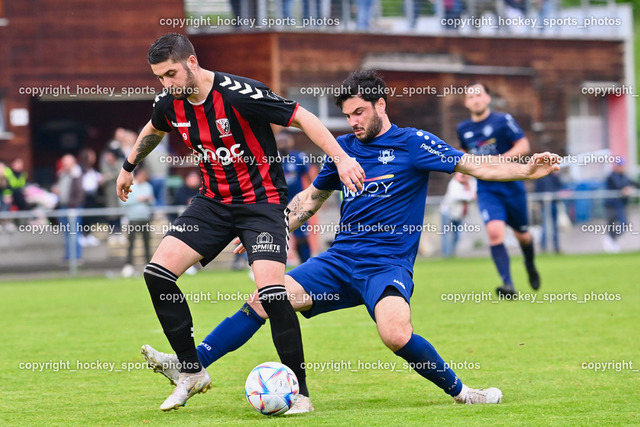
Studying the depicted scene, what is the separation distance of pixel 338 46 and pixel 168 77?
62.3ft

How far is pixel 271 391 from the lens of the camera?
5.54 m

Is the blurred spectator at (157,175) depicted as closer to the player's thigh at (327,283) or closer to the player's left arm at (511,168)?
the player's thigh at (327,283)

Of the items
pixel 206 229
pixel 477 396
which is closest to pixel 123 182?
pixel 206 229

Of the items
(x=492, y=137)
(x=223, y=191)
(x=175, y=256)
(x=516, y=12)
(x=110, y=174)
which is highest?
(x=516, y=12)

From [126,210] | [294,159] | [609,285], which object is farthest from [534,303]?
[126,210]

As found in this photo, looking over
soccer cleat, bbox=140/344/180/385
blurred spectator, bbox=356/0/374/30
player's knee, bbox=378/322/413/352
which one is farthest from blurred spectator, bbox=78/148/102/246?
player's knee, bbox=378/322/413/352

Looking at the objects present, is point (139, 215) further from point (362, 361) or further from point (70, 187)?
point (362, 361)

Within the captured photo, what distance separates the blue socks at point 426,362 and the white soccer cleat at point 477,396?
0.09m

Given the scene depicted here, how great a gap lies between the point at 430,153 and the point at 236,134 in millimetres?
1177

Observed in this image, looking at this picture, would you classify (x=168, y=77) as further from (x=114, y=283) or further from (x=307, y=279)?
(x=114, y=283)

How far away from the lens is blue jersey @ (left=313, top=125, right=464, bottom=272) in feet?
20.2

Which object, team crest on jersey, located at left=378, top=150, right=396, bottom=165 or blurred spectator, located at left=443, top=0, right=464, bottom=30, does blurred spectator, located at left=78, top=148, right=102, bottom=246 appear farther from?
team crest on jersey, located at left=378, top=150, right=396, bottom=165

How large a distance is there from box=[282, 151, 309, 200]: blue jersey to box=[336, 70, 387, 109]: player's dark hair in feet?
29.4

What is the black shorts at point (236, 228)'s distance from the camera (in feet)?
19.2
